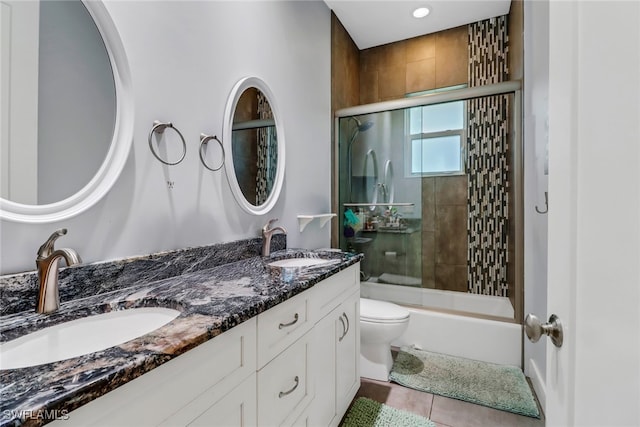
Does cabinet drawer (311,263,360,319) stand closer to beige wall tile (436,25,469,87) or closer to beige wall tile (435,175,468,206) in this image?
beige wall tile (435,175,468,206)

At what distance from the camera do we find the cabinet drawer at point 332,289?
129 centimetres

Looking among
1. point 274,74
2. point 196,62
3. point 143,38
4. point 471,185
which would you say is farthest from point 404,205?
point 143,38

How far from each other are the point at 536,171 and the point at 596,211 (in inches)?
71.8

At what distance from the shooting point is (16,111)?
85 cm

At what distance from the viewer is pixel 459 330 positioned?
7.41 ft

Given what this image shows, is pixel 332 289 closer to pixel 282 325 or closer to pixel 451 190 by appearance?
pixel 282 325

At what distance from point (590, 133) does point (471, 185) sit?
2597 mm

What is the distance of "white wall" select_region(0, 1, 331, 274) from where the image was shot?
105cm

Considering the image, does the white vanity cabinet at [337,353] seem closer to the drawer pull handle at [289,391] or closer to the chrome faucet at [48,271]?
the drawer pull handle at [289,391]

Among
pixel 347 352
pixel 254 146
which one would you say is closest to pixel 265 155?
pixel 254 146

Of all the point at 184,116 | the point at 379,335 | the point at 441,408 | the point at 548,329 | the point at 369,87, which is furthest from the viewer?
the point at 369,87

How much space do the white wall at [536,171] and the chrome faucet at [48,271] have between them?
6.98 feet

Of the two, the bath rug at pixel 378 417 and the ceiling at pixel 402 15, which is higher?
the ceiling at pixel 402 15

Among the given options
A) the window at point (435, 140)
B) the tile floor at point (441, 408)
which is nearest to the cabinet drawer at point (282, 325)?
the tile floor at point (441, 408)
